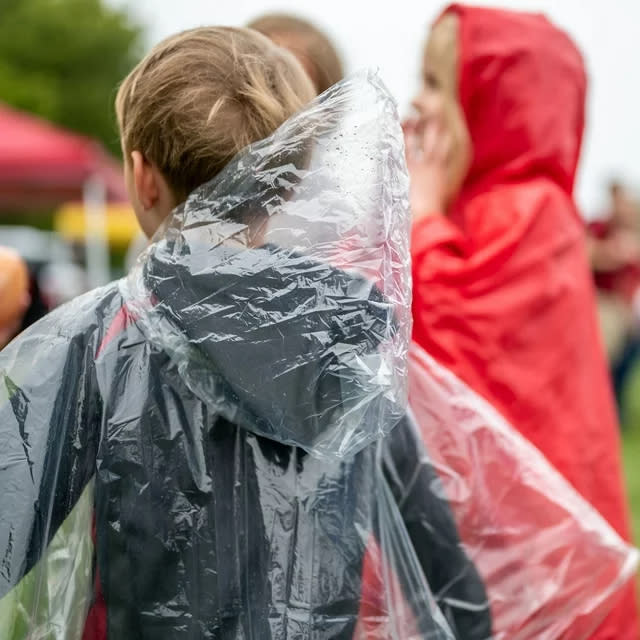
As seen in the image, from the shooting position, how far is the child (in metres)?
1.10

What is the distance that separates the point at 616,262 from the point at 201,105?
17.5 feet

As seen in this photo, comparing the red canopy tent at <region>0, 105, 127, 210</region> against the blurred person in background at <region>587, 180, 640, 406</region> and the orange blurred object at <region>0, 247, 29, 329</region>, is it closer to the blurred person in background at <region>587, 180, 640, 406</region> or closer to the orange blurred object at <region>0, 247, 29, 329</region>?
the blurred person in background at <region>587, 180, 640, 406</region>

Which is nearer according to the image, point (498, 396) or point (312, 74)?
point (498, 396)

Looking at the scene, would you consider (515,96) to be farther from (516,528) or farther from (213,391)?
(213,391)

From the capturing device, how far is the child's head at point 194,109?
1162 mm

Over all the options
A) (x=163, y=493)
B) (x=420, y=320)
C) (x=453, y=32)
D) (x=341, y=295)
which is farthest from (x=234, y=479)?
(x=453, y=32)

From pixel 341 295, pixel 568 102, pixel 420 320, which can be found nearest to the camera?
pixel 341 295

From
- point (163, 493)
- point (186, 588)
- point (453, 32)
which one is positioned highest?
point (453, 32)

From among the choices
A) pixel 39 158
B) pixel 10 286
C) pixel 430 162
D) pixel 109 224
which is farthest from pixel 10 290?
pixel 109 224

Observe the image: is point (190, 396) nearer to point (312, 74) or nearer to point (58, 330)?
point (58, 330)

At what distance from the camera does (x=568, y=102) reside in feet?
6.08

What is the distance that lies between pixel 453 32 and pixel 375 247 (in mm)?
891

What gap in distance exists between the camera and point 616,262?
6.12m

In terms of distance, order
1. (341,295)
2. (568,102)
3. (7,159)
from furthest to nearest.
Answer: (7,159), (568,102), (341,295)
